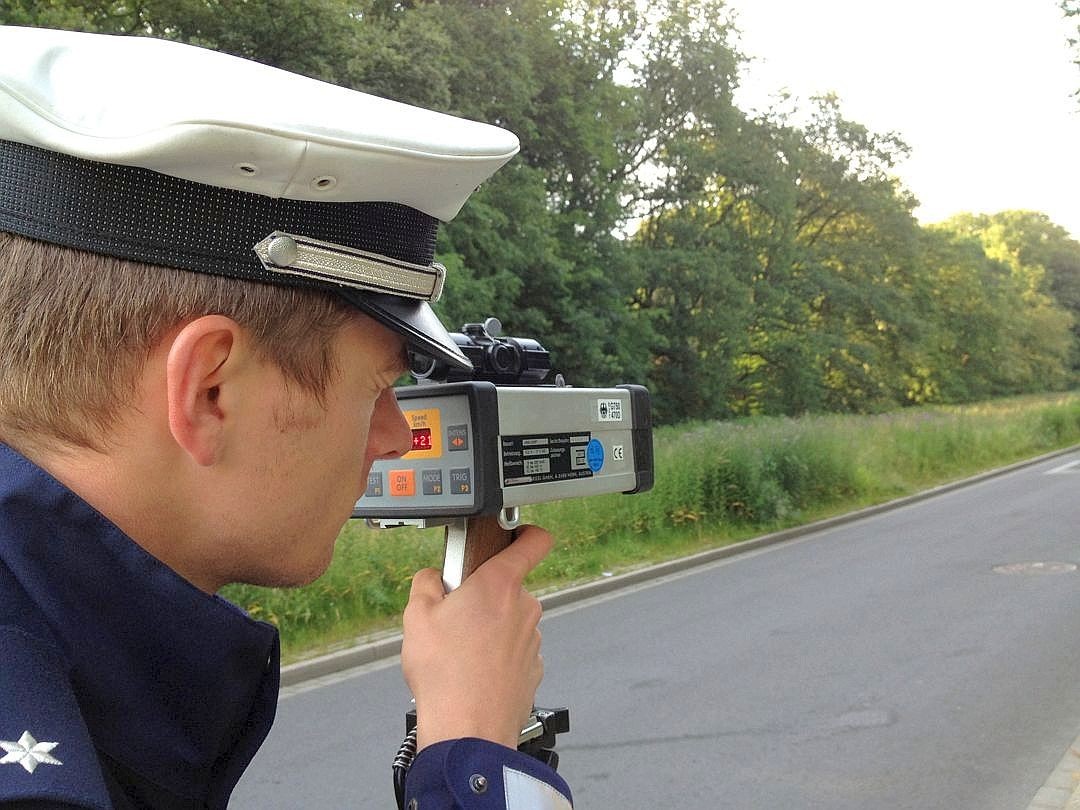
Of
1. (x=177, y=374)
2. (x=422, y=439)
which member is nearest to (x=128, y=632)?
(x=177, y=374)

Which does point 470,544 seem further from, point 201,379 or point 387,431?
point 201,379

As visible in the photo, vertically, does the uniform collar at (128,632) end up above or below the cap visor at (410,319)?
below

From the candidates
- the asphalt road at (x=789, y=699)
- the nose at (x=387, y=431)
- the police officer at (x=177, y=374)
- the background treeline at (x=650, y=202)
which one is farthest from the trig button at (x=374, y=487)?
the background treeline at (x=650, y=202)

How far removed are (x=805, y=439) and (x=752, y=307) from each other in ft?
61.4

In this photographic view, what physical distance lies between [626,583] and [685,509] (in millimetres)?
3039

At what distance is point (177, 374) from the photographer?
2.74ft

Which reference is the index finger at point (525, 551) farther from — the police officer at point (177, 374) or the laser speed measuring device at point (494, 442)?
the police officer at point (177, 374)

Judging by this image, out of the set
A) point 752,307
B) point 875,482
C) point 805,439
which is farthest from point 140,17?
point 752,307

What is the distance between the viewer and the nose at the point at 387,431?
1052 mm

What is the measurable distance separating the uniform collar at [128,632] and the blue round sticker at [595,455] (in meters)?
0.59

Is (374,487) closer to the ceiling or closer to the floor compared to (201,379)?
closer to the floor

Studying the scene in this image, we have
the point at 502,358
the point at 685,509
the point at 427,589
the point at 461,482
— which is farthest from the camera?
the point at 685,509

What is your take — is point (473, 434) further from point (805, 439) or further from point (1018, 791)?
point (805, 439)

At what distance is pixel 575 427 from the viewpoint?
1397 mm
